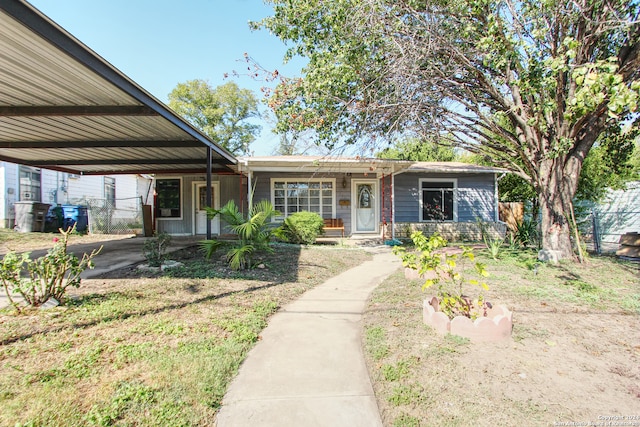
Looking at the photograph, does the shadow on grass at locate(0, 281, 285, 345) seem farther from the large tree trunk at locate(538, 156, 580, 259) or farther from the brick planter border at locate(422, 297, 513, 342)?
the large tree trunk at locate(538, 156, 580, 259)

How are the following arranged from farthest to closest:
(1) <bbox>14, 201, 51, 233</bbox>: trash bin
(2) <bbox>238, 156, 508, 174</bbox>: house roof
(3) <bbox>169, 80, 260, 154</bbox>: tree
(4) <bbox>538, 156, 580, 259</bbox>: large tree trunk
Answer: (3) <bbox>169, 80, 260, 154</bbox>: tree
(1) <bbox>14, 201, 51, 233</bbox>: trash bin
(2) <bbox>238, 156, 508, 174</bbox>: house roof
(4) <bbox>538, 156, 580, 259</bbox>: large tree trunk

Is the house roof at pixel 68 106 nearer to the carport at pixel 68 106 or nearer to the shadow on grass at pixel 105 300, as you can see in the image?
the carport at pixel 68 106

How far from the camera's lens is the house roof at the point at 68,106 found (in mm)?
3246

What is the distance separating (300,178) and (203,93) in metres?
15.6

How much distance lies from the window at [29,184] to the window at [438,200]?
53.2 feet

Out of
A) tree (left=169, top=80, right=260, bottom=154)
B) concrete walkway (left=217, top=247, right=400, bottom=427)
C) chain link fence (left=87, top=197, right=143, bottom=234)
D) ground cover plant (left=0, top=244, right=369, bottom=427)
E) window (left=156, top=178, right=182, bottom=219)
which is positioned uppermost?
tree (left=169, top=80, right=260, bottom=154)

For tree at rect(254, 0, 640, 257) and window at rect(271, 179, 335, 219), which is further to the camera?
window at rect(271, 179, 335, 219)

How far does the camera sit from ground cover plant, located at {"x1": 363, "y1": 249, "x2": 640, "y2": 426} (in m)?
2.06

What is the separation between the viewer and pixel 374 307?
13.9ft

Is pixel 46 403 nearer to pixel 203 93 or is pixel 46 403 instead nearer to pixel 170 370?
pixel 170 370

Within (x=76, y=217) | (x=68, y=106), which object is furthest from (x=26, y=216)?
(x=68, y=106)

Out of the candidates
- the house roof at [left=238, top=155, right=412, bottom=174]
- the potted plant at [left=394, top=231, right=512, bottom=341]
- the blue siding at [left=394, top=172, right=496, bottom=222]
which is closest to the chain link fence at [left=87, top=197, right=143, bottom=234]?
the house roof at [left=238, top=155, right=412, bottom=174]

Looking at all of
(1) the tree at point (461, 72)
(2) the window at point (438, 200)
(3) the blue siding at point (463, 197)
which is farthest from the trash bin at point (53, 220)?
(2) the window at point (438, 200)

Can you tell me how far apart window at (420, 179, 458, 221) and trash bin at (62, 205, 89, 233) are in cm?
1448
